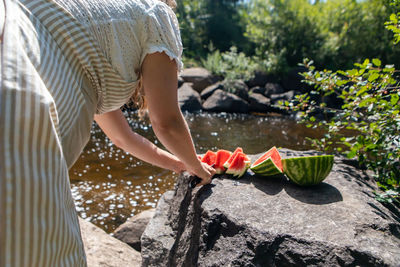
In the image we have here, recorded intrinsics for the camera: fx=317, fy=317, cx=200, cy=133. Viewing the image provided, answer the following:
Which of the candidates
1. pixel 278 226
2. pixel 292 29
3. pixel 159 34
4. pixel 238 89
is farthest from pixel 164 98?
pixel 292 29

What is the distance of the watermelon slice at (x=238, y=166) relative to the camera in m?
2.66

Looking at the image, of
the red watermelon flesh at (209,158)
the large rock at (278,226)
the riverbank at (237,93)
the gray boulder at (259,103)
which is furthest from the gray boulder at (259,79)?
the red watermelon flesh at (209,158)

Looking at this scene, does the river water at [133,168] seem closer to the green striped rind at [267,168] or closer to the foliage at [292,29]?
the green striped rind at [267,168]

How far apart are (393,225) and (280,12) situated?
16.4 metres

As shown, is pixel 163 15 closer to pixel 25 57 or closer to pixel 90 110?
pixel 90 110

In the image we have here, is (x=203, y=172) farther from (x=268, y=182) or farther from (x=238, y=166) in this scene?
(x=268, y=182)

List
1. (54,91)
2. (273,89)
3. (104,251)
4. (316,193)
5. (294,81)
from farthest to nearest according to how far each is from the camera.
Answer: (294,81) → (273,89) → (104,251) → (316,193) → (54,91)

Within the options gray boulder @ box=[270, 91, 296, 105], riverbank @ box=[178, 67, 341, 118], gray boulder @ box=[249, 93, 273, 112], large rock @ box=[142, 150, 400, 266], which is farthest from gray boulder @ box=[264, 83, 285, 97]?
large rock @ box=[142, 150, 400, 266]

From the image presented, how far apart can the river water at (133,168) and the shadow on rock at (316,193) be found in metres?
2.80

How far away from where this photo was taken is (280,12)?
16594 mm

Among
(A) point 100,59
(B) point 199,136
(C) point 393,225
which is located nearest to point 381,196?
(C) point 393,225

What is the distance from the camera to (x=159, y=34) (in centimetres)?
152

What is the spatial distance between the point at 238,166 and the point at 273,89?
1240 centimetres

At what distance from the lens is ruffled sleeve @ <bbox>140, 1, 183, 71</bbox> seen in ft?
4.94
